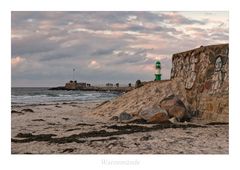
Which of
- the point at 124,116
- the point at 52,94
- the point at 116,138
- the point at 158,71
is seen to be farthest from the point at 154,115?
the point at 52,94

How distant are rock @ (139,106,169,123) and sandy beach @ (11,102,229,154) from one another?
15.6 inches

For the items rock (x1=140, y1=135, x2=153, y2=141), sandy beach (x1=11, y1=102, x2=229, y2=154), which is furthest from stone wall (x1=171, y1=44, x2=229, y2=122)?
rock (x1=140, y1=135, x2=153, y2=141)

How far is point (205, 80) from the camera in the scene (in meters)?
10.6

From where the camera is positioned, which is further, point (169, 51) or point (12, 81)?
point (169, 51)

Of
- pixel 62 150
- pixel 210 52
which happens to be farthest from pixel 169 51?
pixel 62 150

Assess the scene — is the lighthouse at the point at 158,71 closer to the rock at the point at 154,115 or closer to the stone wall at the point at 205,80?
the stone wall at the point at 205,80

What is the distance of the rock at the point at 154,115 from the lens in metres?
10.2

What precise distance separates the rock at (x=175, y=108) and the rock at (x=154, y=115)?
0.75ft

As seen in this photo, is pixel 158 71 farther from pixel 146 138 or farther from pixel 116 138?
pixel 116 138

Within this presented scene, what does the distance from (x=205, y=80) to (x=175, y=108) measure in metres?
1.15

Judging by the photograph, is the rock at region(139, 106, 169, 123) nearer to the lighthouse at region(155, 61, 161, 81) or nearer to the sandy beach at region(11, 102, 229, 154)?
the sandy beach at region(11, 102, 229, 154)
